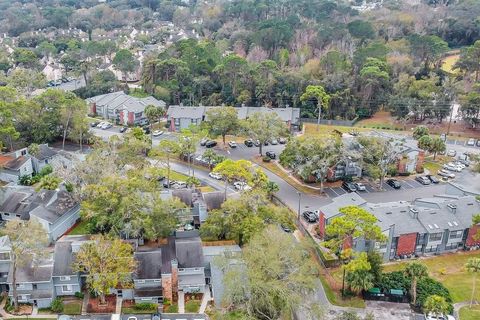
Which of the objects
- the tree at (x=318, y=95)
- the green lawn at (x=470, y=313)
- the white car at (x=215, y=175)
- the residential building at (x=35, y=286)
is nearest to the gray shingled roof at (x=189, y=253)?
the residential building at (x=35, y=286)

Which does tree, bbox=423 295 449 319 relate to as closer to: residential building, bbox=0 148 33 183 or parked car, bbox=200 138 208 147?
parked car, bbox=200 138 208 147

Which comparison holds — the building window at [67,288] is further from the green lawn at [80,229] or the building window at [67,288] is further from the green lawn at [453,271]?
the green lawn at [453,271]

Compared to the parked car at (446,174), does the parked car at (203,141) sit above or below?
below

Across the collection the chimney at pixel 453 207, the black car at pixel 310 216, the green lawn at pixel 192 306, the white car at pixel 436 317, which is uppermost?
the chimney at pixel 453 207

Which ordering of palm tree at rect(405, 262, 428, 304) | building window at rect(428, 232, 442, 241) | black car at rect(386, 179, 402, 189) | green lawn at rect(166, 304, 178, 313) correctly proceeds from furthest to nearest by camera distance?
black car at rect(386, 179, 402, 189)
building window at rect(428, 232, 442, 241)
green lawn at rect(166, 304, 178, 313)
palm tree at rect(405, 262, 428, 304)

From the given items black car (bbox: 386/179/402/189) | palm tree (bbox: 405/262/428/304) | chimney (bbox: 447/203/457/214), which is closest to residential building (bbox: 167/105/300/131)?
black car (bbox: 386/179/402/189)

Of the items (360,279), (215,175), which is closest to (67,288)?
(360,279)

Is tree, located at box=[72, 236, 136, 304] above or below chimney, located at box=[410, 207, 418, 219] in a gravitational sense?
above
